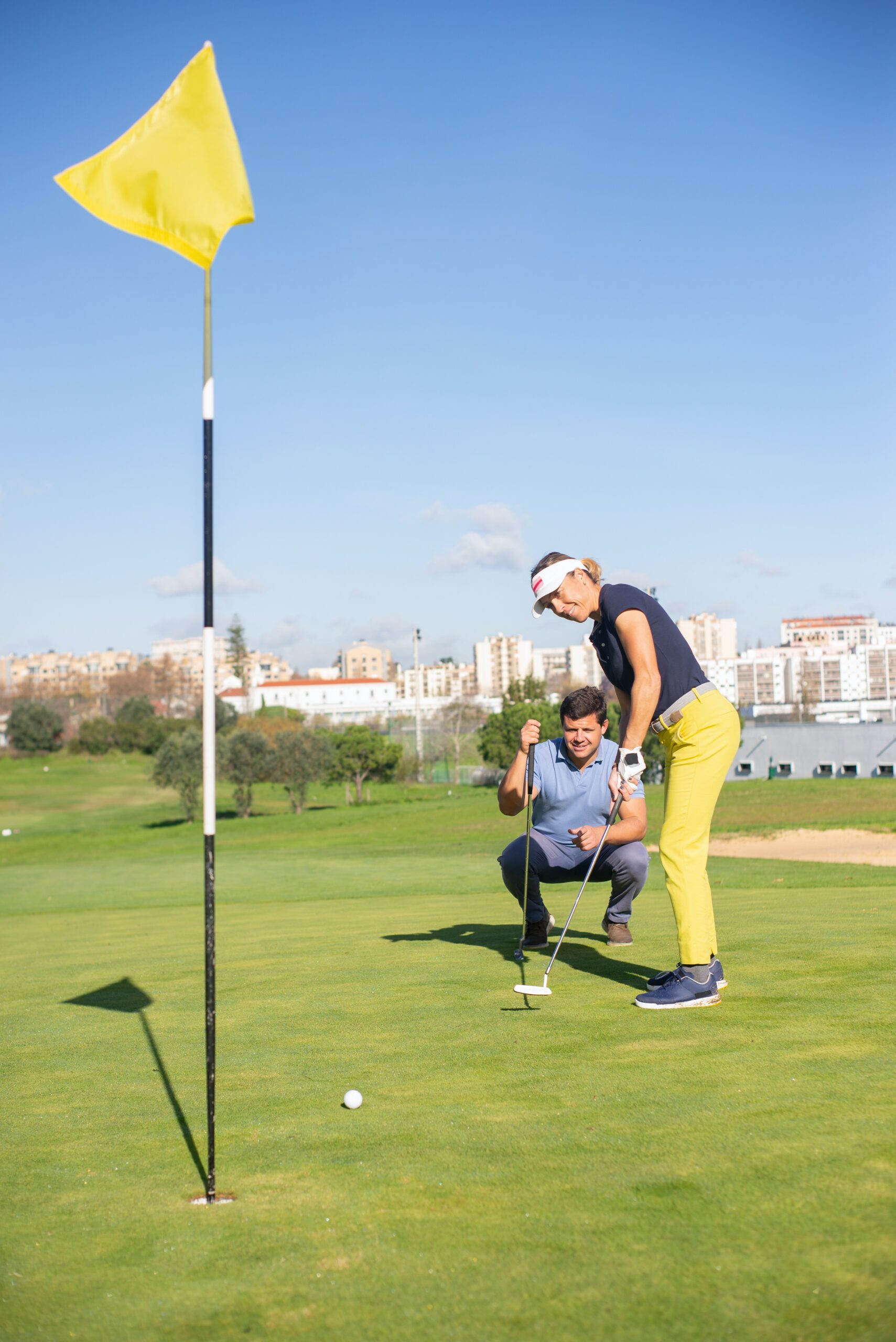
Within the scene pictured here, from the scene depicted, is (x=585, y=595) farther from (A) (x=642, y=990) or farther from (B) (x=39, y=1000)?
(B) (x=39, y=1000)

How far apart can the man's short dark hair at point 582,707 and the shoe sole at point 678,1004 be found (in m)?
2.38

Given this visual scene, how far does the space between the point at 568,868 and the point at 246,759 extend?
53158mm

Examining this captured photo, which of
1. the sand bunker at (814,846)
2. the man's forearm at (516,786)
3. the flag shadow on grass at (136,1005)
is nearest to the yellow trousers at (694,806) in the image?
the man's forearm at (516,786)

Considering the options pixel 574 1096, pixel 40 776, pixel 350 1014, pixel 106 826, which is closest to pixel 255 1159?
pixel 574 1096

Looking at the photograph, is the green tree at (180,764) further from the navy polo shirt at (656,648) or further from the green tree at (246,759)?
the navy polo shirt at (656,648)

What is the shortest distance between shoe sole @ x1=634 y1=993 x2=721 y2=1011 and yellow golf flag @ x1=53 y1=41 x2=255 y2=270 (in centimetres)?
379

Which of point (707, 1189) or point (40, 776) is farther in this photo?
point (40, 776)

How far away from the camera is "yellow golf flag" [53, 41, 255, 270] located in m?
4.06

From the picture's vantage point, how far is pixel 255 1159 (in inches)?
144

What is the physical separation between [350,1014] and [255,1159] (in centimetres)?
217

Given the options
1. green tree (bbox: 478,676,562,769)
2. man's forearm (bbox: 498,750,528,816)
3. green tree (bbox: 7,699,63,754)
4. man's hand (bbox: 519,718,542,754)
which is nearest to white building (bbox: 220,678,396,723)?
green tree (bbox: 7,699,63,754)

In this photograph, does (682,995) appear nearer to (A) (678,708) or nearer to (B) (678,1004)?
(B) (678,1004)

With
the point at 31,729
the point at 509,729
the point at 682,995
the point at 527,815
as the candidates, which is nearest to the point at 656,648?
the point at 682,995

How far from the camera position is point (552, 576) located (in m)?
6.01
